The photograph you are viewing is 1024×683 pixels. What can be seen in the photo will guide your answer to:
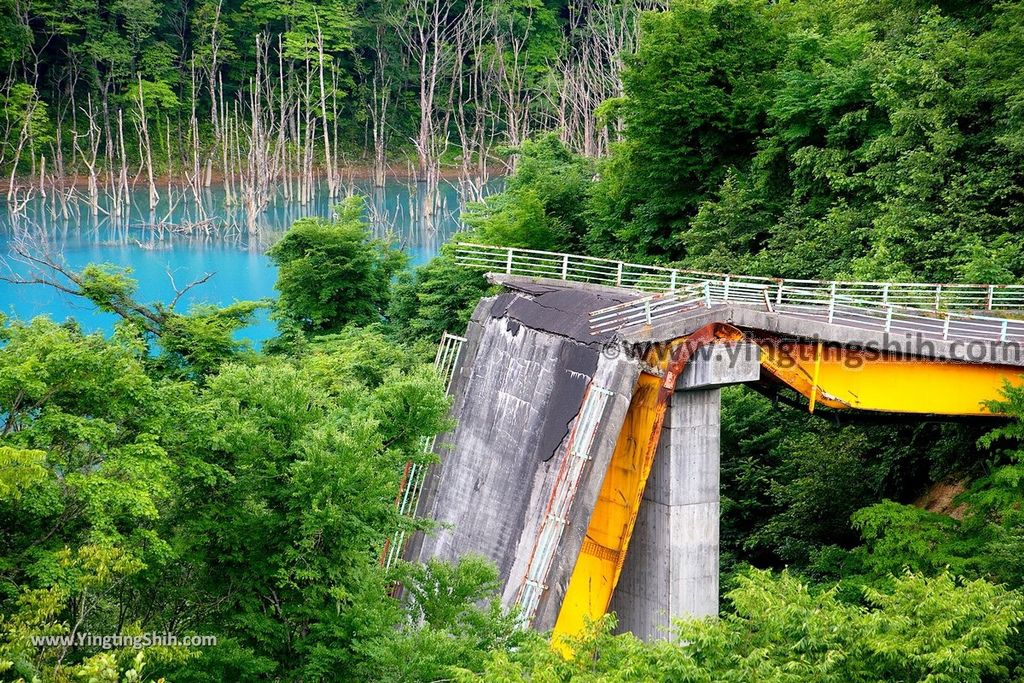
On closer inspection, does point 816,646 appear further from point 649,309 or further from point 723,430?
point 723,430

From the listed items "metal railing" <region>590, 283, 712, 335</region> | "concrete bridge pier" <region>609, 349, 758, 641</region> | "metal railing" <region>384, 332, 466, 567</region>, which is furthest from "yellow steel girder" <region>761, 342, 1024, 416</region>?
"metal railing" <region>384, 332, 466, 567</region>

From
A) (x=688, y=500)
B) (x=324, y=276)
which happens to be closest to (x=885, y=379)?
(x=688, y=500)

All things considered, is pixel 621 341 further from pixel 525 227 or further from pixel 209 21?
pixel 209 21

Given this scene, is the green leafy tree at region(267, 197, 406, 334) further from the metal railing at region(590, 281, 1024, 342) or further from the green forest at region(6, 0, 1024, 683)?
the metal railing at region(590, 281, 1024, 342)

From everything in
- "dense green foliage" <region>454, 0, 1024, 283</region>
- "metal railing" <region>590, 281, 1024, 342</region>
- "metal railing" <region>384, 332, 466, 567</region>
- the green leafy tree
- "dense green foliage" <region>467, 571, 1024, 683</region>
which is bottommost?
"metal railing" <region>384, 332, 466, 567</region>

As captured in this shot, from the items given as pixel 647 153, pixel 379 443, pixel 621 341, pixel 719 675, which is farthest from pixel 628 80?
pixel 719 675

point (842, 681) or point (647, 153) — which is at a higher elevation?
point (647, 153)

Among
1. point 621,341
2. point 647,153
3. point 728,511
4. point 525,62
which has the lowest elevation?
point 728,511
